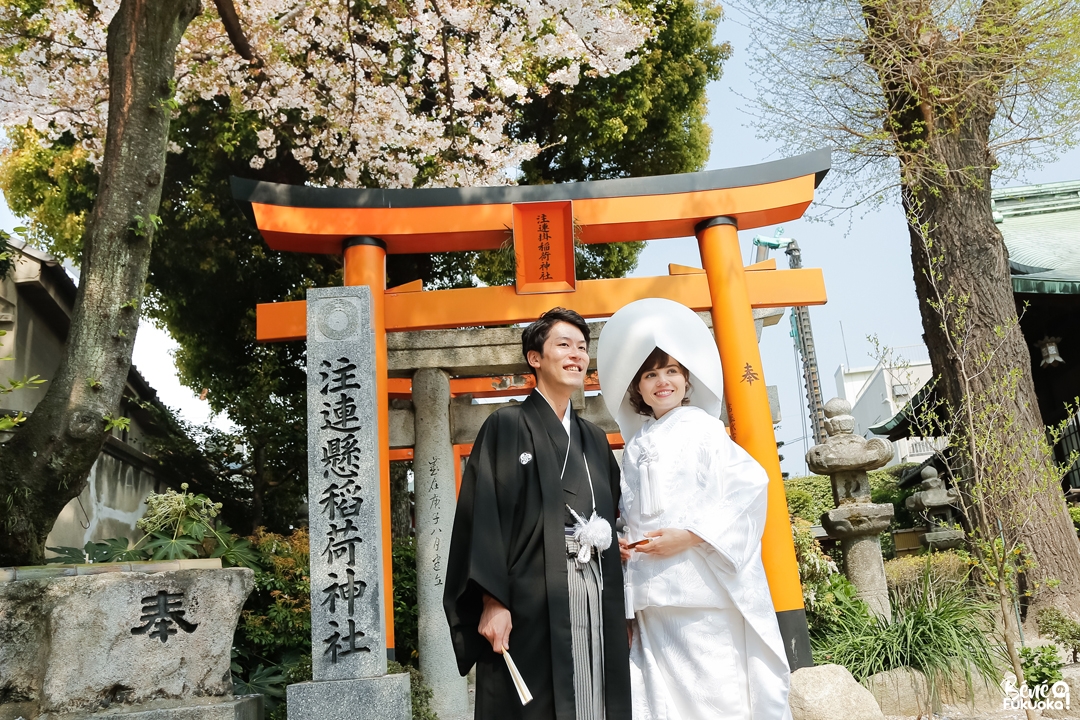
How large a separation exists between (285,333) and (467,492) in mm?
5352

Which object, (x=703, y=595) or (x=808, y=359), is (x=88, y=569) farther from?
(x=808, y=359)

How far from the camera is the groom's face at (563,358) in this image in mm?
2934

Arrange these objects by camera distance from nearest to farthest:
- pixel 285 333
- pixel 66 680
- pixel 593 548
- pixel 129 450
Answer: pixel 593 548 → pixel 66 680 → pixel 285 333 → pixel 129 450

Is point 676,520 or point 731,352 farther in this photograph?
point 731,352

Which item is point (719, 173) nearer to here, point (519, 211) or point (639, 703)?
point (519, 211)

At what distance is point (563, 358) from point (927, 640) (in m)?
4.78

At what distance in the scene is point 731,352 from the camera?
6.98 metres

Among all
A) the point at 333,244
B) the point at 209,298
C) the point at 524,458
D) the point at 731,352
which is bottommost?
the point at 524,458

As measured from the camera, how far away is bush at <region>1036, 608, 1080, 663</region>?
621cm

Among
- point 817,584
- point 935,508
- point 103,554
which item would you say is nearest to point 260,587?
point 103,554

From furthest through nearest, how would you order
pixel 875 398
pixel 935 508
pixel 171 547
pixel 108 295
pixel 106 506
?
pixel 875 398, pixel 935 508, pixel 106 506, pixel 171 547, pixel 108 295

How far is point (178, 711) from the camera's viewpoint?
13.5 ft

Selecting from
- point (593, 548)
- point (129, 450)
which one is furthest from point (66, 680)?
point (129, 450)

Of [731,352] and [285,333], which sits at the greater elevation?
[285,333]
